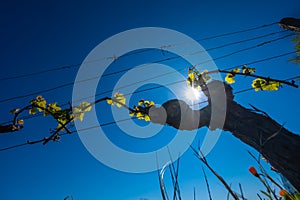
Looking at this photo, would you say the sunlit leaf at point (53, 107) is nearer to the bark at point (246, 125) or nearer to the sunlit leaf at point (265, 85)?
the bark at point (246, 125)

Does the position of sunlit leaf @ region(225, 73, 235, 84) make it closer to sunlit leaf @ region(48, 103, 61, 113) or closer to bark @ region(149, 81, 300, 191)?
bark @ region(149, 81, 300, 191)

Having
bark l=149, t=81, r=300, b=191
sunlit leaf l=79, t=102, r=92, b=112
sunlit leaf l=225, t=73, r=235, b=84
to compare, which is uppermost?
sunlit leaf l=79, t=102, r=92, b=112

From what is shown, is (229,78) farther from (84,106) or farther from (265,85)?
(84,106)

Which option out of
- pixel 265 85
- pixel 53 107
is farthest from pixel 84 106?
pixel 265 85

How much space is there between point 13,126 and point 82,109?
1258mm

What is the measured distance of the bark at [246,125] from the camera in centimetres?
322

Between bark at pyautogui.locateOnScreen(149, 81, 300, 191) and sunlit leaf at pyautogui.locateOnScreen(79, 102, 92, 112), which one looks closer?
bark at pyautogui.locateOnScreen(149, 81, 300, 191)

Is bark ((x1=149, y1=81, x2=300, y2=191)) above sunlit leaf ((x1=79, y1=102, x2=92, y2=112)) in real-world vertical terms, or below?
below

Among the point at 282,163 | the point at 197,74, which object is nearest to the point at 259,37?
the point at 197,74

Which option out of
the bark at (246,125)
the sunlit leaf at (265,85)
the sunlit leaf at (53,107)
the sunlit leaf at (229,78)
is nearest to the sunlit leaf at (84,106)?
the sunlit leaf at (53,107)

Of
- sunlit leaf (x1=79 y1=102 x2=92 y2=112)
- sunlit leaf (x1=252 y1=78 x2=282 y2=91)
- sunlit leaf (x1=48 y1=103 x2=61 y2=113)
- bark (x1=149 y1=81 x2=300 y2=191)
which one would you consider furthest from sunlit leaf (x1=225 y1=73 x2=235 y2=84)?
sunlit leaf (x1=48 y1=103 x2=61 y2=113)

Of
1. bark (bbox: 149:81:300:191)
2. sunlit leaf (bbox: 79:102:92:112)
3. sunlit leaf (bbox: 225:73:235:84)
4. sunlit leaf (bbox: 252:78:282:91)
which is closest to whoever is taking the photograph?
bark (bbox: 149:81:300:191)

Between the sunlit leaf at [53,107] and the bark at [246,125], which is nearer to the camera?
the bark at [246,125]

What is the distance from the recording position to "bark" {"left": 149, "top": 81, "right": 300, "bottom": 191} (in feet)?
10.6
